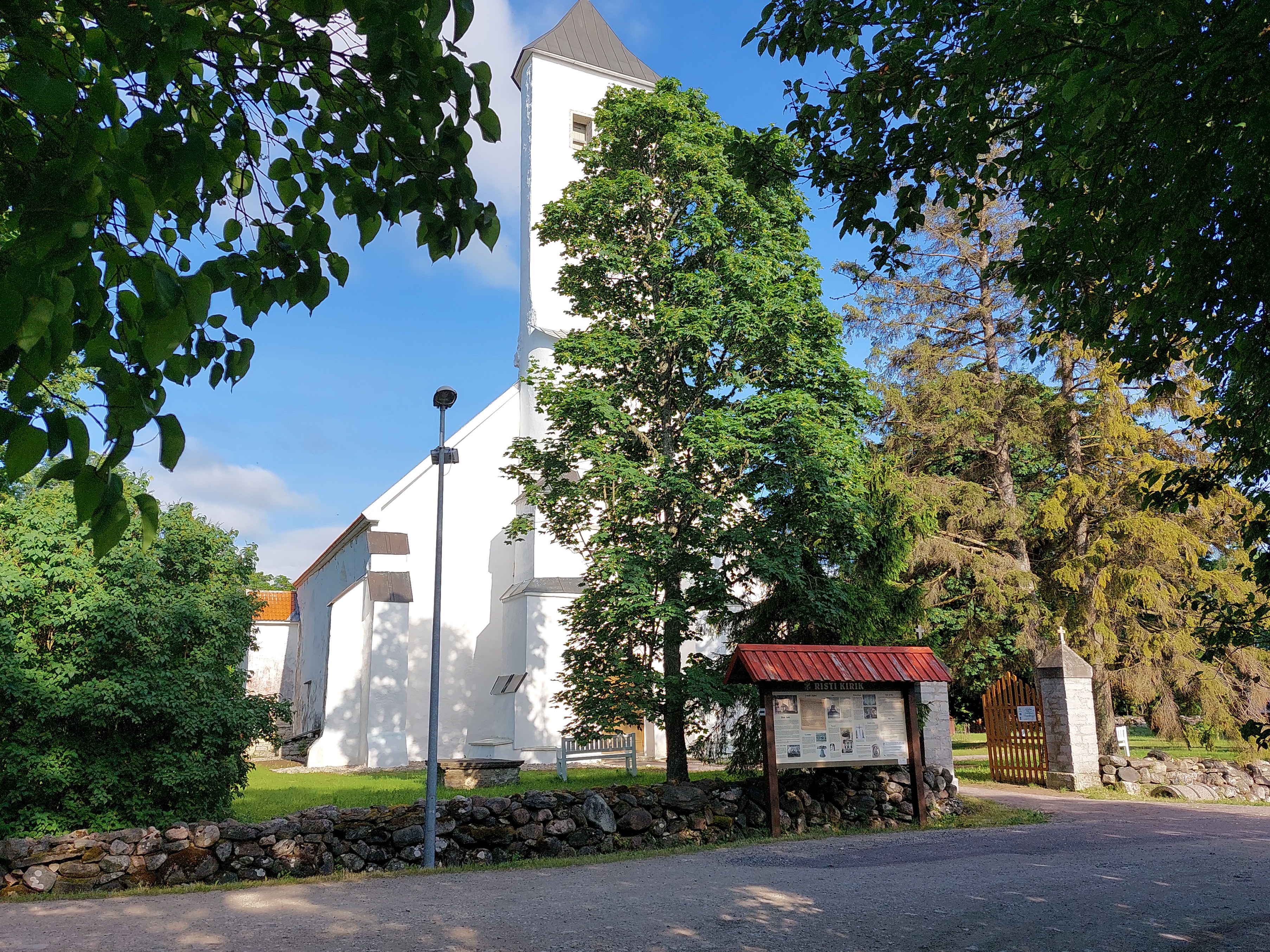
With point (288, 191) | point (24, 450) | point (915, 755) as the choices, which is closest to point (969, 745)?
point (915, 755)

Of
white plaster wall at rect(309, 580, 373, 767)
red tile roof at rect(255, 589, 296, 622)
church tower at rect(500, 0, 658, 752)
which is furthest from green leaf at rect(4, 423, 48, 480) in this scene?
red tile roof at rect(255, 589, 296, 622)

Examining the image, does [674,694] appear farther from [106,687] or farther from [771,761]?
[106,687]

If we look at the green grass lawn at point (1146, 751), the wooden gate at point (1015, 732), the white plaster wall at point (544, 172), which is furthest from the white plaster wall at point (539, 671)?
the wooden gate at point (1015, 732)

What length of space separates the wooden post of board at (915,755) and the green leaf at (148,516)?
13.0 m

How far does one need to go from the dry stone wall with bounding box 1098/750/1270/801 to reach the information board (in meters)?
7.57

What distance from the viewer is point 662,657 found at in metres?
15.8

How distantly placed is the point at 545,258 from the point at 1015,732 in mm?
18968

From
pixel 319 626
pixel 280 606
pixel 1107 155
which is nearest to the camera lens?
pixel 1107 155

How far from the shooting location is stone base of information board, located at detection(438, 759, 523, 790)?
1880 centimetres

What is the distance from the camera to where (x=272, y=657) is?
41906 mm

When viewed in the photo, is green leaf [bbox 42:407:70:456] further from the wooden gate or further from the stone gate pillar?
the wooden gate

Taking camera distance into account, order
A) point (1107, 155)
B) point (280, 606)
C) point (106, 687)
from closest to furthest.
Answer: point (1107, 155) → point (106, 687) → point (280, 606)

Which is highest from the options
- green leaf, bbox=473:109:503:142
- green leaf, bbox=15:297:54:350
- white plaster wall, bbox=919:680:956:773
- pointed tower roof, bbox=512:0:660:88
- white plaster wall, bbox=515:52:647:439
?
pointed tower roof, bbox=512:0:660:88

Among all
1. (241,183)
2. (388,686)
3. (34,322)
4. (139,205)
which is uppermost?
(241,183)
